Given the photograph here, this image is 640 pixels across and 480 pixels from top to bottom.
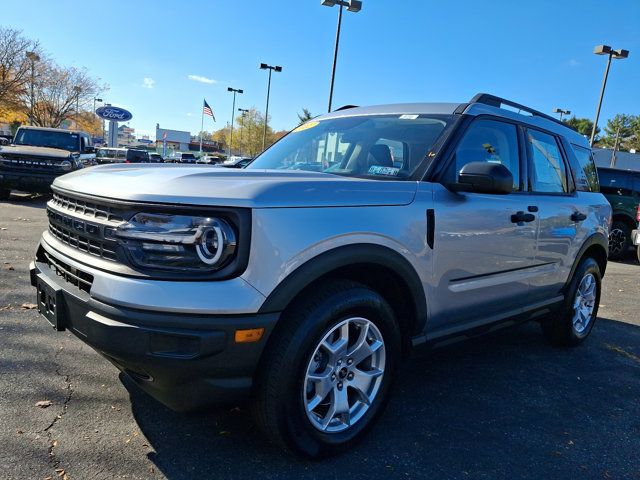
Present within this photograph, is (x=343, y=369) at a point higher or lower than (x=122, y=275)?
lower

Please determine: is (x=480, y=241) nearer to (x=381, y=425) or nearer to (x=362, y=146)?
(x=362, y=146)

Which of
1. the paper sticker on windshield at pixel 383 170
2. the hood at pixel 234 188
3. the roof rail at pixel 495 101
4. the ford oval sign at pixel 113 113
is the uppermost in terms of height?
the ford oval sign at pixel 113 113

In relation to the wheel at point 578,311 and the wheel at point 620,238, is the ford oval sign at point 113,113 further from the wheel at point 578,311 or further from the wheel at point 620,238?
the wheel at point 578,311

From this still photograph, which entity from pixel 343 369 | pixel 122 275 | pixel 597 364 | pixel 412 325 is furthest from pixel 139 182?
pixel 597 364

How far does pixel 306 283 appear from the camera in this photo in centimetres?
225

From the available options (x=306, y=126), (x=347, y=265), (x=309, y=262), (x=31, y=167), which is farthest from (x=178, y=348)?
(x=31, y=167)

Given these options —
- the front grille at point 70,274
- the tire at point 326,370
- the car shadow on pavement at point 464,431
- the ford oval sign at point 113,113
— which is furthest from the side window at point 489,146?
the ford oval sign at point 113,113

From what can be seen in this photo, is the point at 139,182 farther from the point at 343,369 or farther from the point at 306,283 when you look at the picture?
the point at 343,369

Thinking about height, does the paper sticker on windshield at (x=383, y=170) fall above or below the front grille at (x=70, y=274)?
above

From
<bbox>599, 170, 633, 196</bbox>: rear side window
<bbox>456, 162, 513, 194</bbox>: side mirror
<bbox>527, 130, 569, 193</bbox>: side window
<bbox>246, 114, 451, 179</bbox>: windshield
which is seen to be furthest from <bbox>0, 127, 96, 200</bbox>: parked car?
<bbox>599, 170, 633, 196</bbox>: rear side window

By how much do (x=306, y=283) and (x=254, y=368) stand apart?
16.8 inches

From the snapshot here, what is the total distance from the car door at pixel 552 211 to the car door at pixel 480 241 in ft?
0.58

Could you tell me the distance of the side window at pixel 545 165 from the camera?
3.90m

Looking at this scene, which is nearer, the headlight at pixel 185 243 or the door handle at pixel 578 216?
the headlight at pixel 185 243
